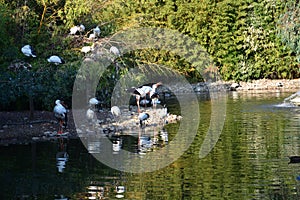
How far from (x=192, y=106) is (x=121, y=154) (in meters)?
10.0

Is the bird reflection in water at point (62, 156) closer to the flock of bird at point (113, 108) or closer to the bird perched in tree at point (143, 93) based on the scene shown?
the flock of bird at point (113, 108)

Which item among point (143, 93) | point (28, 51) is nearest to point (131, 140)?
point (28, 51)

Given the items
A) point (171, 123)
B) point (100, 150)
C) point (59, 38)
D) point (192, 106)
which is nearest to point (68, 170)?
point (100, 150)

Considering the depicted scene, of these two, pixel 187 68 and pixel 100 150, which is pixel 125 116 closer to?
pixel 100 150

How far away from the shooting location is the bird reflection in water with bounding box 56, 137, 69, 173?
1292 cm

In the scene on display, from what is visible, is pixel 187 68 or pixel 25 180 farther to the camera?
pixel 187 68

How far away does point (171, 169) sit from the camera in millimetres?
12312

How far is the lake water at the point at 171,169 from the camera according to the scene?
10539 millimetres

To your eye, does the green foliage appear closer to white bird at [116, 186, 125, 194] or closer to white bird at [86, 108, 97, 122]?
white bird at [86, 108, 97, 122]

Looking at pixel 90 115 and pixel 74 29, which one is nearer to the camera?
pixel 90 115

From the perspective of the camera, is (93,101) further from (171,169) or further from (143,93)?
(171,169)

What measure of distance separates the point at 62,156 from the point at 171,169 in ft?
9.01

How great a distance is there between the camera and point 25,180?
38.9 ft

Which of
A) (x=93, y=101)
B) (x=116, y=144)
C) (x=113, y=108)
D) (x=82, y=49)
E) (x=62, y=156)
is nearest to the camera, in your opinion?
(x=62, y=156)
